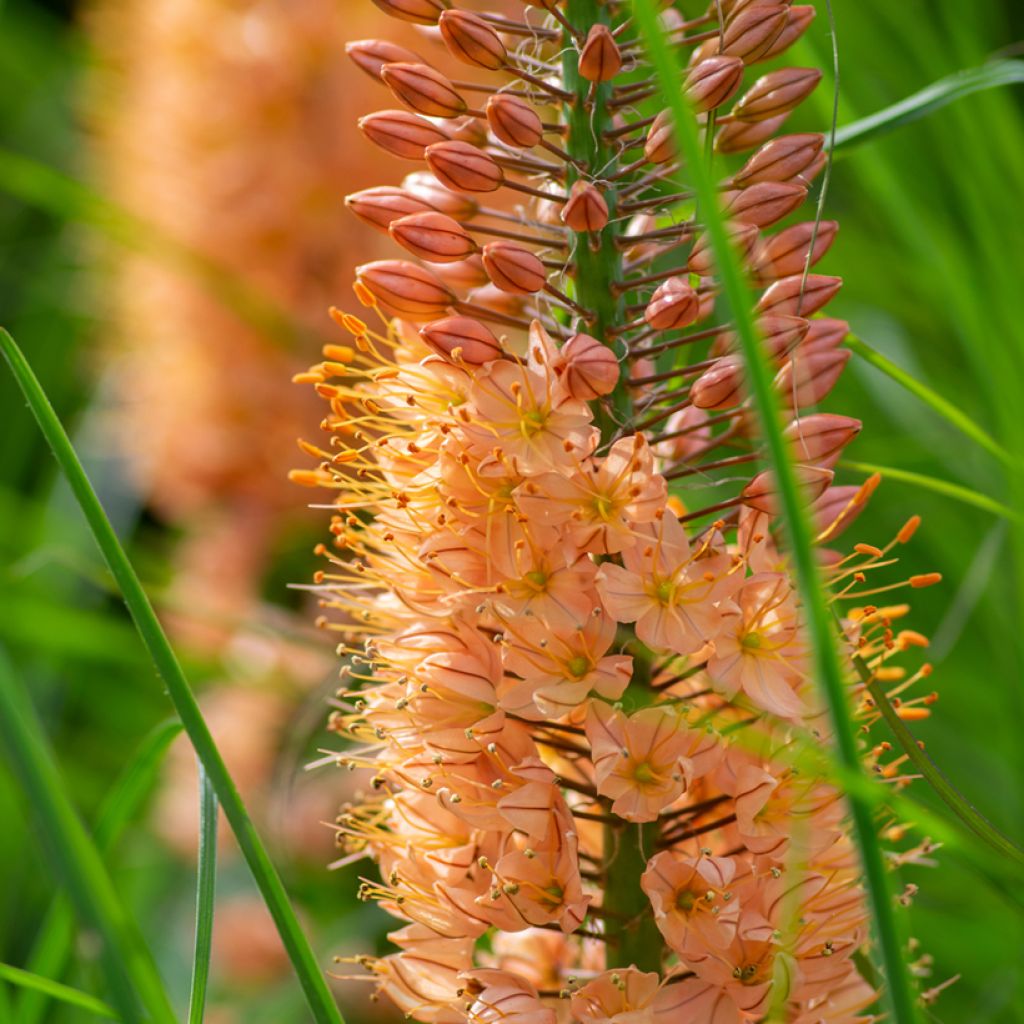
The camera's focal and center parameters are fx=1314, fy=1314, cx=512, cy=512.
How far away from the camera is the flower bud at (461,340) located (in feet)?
2.18

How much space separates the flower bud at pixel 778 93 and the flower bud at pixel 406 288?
0.19m

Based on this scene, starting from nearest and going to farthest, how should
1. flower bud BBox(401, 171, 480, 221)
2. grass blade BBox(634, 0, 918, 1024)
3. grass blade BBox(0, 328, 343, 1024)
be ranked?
grass blade BBox(634, 0, 918, 1024), grass blade BBox(0, 328, 343, 1024), flower bud BBox(401, 171, 480, 221)

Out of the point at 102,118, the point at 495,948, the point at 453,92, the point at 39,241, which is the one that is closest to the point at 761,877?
the point at 495,948

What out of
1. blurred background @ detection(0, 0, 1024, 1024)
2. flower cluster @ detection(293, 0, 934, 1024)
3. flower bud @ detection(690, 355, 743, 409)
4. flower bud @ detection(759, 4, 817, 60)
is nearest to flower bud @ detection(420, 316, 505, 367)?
flower cluster @ detection(293, 0, 934, 1024)

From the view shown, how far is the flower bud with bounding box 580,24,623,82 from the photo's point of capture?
649 mm

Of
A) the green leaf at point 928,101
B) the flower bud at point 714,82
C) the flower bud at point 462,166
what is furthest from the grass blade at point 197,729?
the green leaf at point 928,101

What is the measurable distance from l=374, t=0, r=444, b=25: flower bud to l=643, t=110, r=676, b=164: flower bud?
0.15 meters

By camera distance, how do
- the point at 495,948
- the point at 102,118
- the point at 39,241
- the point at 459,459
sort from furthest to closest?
the point at 39,241, the point at 102,118, the point at 495,948, the point at 459,459

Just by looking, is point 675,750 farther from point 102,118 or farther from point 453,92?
point 102,118

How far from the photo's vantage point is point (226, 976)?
1.63m

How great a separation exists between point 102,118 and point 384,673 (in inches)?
64.0

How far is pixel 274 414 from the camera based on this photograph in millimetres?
1646

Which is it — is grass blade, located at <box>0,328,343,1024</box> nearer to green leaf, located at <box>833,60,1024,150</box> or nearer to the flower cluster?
the flower cluster

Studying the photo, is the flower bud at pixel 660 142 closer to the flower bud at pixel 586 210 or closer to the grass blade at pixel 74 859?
the flower bud at pixel 586 210
